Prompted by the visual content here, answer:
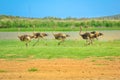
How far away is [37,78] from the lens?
52.5 feet

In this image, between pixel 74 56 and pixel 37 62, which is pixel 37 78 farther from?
pixel 74 56

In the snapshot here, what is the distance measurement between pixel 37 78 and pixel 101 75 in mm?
2489

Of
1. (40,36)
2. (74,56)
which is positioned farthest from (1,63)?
(40,36)

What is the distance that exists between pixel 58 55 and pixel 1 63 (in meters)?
3.71

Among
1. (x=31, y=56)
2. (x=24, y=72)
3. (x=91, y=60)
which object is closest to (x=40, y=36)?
(x=31, y=56)

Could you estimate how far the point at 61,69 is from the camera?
1855cm

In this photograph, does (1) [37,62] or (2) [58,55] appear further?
(2) [58,55]

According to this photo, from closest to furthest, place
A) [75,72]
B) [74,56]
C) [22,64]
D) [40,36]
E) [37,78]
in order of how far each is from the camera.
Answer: [37,78]
[75,72]
[22,64]
[74,56]
[40,36]

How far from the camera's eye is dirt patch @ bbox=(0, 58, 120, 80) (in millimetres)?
16281

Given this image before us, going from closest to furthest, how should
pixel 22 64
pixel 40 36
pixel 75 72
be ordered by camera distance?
pixel 75 72, pixel 22 64, pixel 40 36

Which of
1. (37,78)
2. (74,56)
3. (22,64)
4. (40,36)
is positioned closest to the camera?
(37,78)

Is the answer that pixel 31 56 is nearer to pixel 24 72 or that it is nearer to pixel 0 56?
pixel 0 56

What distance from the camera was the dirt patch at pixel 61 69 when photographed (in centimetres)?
1628

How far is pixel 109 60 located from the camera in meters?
21.8
